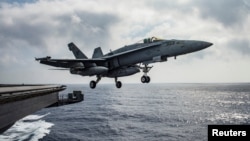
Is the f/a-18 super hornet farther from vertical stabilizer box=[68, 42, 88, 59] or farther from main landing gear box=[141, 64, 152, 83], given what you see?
vertical stabilizer box=[68, 42, 88, 59]

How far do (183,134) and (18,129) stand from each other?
155ft

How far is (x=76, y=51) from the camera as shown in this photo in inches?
1326

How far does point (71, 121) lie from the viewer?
85.2m

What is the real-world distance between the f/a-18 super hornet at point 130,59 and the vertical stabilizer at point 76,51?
5.35 m

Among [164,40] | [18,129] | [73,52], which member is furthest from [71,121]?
[164,40]

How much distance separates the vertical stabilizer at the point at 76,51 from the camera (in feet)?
109

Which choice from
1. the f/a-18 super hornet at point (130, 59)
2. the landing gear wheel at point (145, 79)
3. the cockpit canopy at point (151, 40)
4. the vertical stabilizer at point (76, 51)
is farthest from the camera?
the vertical stabilizer at point (76, 51)

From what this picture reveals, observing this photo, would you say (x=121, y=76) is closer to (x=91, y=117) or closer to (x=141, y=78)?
(x=141, y=78)

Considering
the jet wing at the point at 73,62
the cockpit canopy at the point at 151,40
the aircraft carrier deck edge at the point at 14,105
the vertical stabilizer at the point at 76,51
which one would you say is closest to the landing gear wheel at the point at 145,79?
the cockpit canopy at the point at 151,40

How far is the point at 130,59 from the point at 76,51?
473 inches

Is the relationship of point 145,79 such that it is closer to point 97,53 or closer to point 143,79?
→ point 143,79

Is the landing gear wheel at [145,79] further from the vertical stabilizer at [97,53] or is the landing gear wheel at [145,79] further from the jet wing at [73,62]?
the vertical stabilizer at [97,53]

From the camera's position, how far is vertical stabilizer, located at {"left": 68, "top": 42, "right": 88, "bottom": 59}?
33162mm

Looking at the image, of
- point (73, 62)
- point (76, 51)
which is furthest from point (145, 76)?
point (76, 51)
